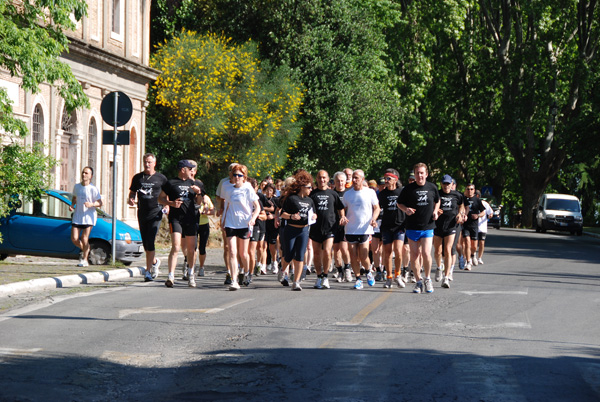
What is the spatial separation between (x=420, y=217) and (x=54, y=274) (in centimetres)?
565

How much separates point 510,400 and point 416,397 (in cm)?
62

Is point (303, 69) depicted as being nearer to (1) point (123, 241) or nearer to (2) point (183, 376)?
(1) point (123, 241)

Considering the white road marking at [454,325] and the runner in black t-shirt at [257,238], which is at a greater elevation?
the runner in black t-shirt at [257,238]

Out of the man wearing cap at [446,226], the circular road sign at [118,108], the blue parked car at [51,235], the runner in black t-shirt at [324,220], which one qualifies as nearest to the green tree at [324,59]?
the blue parked car at [51,235]

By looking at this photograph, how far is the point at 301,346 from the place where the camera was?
897cm

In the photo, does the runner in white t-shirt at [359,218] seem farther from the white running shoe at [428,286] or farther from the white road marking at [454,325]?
the white road marking at [454,325]

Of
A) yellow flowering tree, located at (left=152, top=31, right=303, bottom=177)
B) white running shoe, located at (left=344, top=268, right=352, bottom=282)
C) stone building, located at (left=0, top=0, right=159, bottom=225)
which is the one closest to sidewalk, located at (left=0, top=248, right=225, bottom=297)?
white running shoe, located at (left=344, top=268, right=352, bottom=282)

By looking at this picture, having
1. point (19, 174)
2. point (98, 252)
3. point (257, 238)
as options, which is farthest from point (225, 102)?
point (19, 174)

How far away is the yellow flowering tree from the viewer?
35.6m

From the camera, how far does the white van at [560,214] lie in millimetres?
50000

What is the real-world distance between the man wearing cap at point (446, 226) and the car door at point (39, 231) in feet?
21.6

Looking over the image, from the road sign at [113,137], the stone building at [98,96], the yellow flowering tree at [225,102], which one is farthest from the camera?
the yellow flowering tree at [225,102]

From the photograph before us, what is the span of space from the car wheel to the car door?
369 millimetres

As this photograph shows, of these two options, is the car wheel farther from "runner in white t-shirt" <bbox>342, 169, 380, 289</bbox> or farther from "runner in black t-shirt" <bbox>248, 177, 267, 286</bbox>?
"runner in white t-shirt" <bbox>342, 169, 380, 289</bbox>
